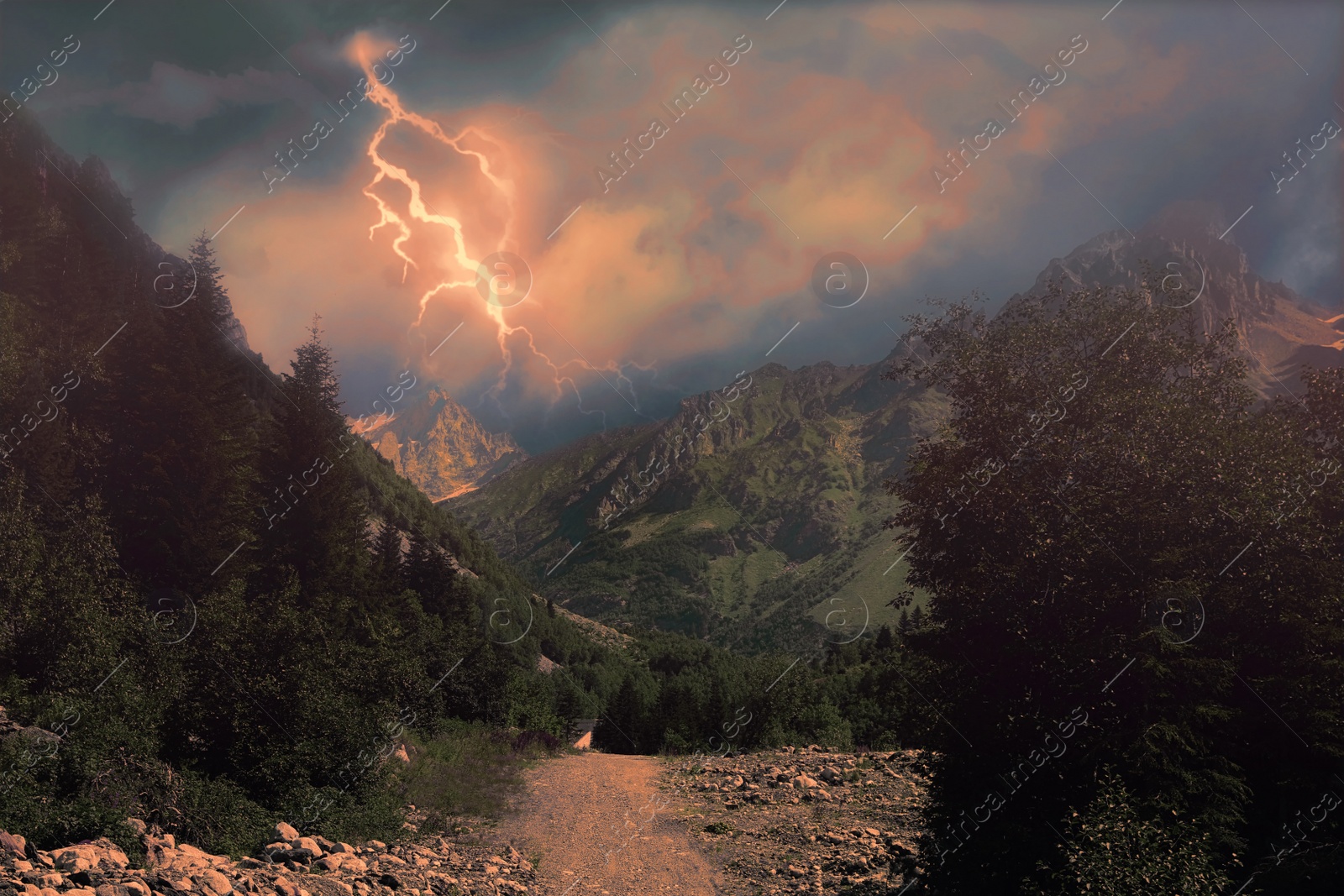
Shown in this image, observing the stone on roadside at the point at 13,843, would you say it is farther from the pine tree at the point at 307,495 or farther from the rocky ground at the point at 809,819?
the pine tree at the point at 307,495

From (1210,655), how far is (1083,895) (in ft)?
24.6

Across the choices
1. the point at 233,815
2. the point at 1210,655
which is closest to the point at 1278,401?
the point at 1210,655

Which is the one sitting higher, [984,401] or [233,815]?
[233,815]

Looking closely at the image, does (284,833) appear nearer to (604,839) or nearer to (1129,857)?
(604,839)

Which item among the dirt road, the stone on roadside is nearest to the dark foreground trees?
the dirt road

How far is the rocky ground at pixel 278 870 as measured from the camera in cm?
1031

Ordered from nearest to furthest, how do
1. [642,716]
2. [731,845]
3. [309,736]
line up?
[309,736] < [731,845] < [642,716]

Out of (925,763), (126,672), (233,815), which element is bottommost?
(925,763)

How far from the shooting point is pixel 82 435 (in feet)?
137

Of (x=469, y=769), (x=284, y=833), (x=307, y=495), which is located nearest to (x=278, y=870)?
(x=284, y=833)

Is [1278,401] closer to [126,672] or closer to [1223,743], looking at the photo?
[1223,743]

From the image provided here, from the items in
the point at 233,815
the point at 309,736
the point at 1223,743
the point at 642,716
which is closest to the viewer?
the point at 1223,743

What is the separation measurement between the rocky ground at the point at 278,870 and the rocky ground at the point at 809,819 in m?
7.16

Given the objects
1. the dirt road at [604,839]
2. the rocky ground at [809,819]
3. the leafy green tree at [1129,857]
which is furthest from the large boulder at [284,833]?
the leafy green tree at [1129,857]
